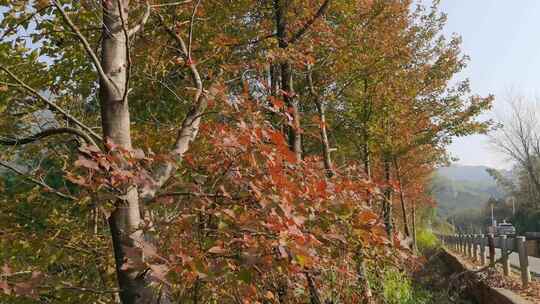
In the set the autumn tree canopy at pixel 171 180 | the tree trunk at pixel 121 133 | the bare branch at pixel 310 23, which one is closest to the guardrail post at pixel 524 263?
the autumn tree canopy at pixel 171 180

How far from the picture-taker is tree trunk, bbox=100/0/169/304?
279cm

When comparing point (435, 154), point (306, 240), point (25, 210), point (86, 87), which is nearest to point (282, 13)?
point (86, 87)

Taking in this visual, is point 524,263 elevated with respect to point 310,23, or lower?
lower

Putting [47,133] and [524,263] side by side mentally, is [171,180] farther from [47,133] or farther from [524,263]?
[524,263]

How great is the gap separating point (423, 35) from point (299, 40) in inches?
533

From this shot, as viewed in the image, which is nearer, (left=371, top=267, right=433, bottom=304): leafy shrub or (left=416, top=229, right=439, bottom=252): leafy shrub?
(left=371, top=267, right=433, bottom=304): leafy shrub

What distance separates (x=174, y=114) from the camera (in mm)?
7719

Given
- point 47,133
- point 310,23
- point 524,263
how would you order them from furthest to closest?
point 524,263 < point 310,23 < point 47,133

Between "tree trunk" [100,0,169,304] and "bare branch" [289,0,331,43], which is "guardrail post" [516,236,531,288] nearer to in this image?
"bare branch" [289,0,331,43]

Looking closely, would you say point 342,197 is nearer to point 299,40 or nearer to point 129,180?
point 129,180

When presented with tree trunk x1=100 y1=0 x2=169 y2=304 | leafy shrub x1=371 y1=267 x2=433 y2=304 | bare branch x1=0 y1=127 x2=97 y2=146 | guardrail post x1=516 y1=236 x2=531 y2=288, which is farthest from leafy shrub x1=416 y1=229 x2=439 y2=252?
bare branch x1=0 y1=127 x2=97 y2=146

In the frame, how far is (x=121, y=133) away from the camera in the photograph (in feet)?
10.1

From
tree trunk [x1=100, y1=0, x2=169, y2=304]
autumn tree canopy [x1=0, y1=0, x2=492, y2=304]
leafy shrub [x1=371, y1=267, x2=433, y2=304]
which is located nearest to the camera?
autumn tree canopy [x1=0, y1=0, x2=492, y2=304]

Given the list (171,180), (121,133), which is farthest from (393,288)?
(121,133)
